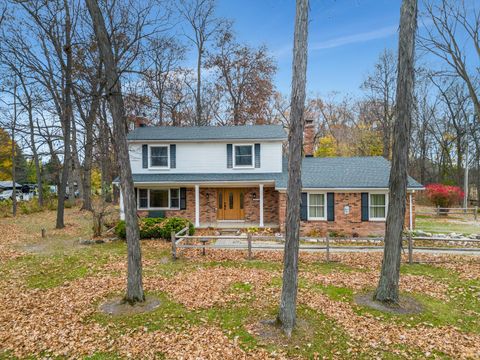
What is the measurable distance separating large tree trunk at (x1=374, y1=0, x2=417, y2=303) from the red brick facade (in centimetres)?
891

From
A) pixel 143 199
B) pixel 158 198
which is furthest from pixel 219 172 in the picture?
pixel 143 199

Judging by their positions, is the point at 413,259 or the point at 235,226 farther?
the point at 235,226

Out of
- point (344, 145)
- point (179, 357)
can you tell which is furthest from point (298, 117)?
point (344, 145)

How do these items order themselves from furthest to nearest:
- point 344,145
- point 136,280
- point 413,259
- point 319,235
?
point 344,145
point 319,235
point 413,259
point 136,280

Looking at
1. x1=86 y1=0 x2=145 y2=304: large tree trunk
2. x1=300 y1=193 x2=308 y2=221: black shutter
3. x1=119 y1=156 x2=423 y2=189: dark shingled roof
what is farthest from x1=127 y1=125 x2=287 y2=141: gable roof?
x1=86 y1=0 x2=145 y2=304: large tree trunk

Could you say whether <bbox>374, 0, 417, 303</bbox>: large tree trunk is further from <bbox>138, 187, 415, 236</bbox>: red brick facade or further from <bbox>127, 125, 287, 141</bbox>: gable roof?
<bbox>127, 125, 287, 141</bbox>: gable roof

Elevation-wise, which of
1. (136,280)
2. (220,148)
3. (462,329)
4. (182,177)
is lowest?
(462,329)

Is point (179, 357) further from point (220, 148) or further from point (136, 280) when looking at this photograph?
point (220, 148)

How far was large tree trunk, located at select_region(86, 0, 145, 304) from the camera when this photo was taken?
6.86 meters

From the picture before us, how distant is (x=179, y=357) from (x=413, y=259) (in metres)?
9.78

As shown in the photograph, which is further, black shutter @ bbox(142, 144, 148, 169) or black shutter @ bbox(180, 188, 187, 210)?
black shutter @ bbox(142, 144, 148, 169)

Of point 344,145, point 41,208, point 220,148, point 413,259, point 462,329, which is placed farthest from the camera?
point 344,145

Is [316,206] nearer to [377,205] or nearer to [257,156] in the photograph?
[377,205]

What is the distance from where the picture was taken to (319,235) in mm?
15992
